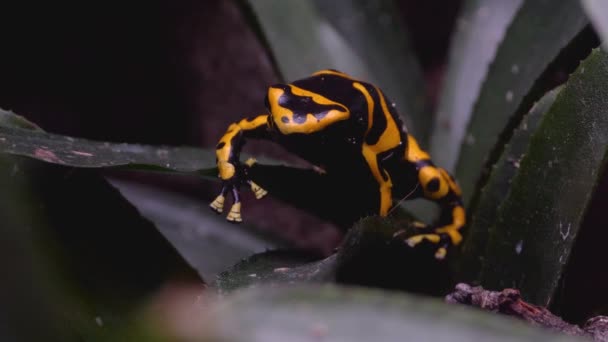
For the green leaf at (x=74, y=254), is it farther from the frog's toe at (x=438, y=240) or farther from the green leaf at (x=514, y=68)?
the green leaf at (x=514, y=68)

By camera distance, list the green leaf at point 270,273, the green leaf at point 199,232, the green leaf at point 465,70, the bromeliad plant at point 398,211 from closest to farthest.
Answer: the bromeliad plant at point 398,211
the green leaf at point 270,273
the green leaf at point 199,232
the green leaf at point 465,70

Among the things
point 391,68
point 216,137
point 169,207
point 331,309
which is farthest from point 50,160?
point 216,137

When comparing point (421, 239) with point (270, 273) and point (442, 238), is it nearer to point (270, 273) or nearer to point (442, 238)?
point (442, 238)

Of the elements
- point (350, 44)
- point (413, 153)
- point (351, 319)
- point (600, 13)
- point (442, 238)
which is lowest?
point (351, 319)

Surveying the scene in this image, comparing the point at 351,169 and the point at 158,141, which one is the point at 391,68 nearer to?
the point at 351,169

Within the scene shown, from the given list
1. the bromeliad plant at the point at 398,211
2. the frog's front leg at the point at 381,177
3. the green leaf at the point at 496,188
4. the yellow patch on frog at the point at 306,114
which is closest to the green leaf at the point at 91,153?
the bromeliad plant at the point at 398,211

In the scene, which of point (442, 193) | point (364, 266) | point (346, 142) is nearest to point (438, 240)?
point (442, 193)

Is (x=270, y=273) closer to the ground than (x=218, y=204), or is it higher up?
closer to the ground
